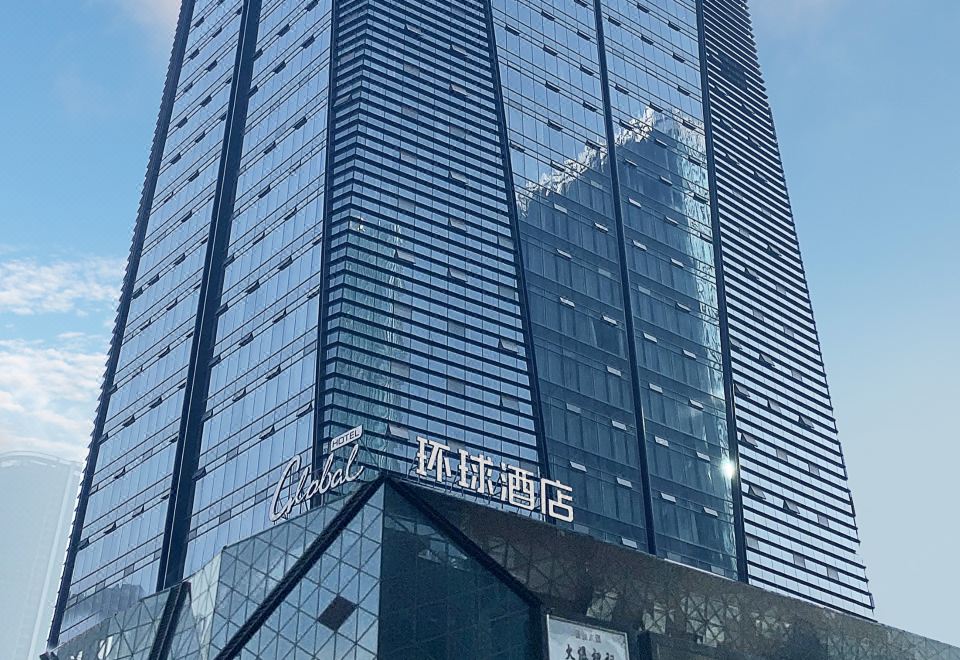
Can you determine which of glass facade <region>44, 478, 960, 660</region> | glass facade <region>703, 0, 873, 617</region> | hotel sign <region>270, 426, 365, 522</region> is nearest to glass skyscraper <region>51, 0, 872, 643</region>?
glass facade <region>703, 0, 873, 617</region>

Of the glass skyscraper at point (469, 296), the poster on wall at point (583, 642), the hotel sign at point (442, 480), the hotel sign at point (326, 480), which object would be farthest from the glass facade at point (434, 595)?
the glass skyscraper at point (469, 296)

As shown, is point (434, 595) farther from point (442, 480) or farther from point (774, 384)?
point (774, 384)

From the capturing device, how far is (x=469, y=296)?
105125 millimetres

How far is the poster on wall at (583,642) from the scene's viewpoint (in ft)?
230

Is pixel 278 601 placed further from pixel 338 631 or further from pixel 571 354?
pixel 571 354

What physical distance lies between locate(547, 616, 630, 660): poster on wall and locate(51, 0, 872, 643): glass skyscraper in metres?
16.5

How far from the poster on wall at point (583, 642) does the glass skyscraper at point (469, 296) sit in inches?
648

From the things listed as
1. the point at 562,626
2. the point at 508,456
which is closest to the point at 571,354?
the point at 508,456

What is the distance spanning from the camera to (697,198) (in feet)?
461

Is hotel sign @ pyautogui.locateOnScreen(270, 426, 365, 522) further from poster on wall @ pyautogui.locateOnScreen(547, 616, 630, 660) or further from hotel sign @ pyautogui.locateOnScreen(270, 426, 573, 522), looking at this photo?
poster on wall @ pyautogui.locateOnScreen(547, 616, 630, 660)

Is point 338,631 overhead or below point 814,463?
below

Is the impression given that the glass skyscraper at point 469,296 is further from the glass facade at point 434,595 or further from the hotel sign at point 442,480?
the glass facade at point 434,595

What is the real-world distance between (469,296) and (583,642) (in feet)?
132

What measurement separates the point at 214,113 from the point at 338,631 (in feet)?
279
